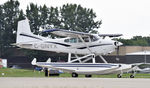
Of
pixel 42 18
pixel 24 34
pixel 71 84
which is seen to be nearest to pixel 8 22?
pixel 42 18

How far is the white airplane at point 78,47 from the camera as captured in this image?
3444 cm

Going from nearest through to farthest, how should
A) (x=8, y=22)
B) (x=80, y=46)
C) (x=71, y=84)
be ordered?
(x=71, y=84) < (x=80, y=46) < (x=8, y=22)

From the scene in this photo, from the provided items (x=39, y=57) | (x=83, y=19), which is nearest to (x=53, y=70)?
(x=39, y=57)

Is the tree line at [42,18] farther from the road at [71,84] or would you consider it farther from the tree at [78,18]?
the road at [71,84]

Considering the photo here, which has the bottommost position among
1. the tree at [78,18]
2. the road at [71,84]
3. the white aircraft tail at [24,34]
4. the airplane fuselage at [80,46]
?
the road at [71,84]

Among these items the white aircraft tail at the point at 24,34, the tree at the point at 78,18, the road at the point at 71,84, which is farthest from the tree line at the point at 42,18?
the road at the point at 71,84

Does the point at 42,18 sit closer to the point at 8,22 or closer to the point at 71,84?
the point at 8,22

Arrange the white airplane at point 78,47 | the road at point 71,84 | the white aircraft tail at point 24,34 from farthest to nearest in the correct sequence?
the white aircraft tail at point 24,34 → the white airplane at point 78,47 → the road at point 71,84

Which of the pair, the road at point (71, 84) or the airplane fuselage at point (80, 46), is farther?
the airplane fuselage at point (80, 46)

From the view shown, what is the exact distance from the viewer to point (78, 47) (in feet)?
130

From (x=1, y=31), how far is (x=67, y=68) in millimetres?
48359

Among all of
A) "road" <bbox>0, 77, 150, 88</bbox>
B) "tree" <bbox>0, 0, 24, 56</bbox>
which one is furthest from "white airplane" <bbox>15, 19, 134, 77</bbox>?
"tree" <bbox>0, 0, 24, 56</bbox>

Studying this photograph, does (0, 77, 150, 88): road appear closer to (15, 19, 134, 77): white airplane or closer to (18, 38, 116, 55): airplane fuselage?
(15, 19, 134, 77): white airplane

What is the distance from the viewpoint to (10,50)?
80875 mm
